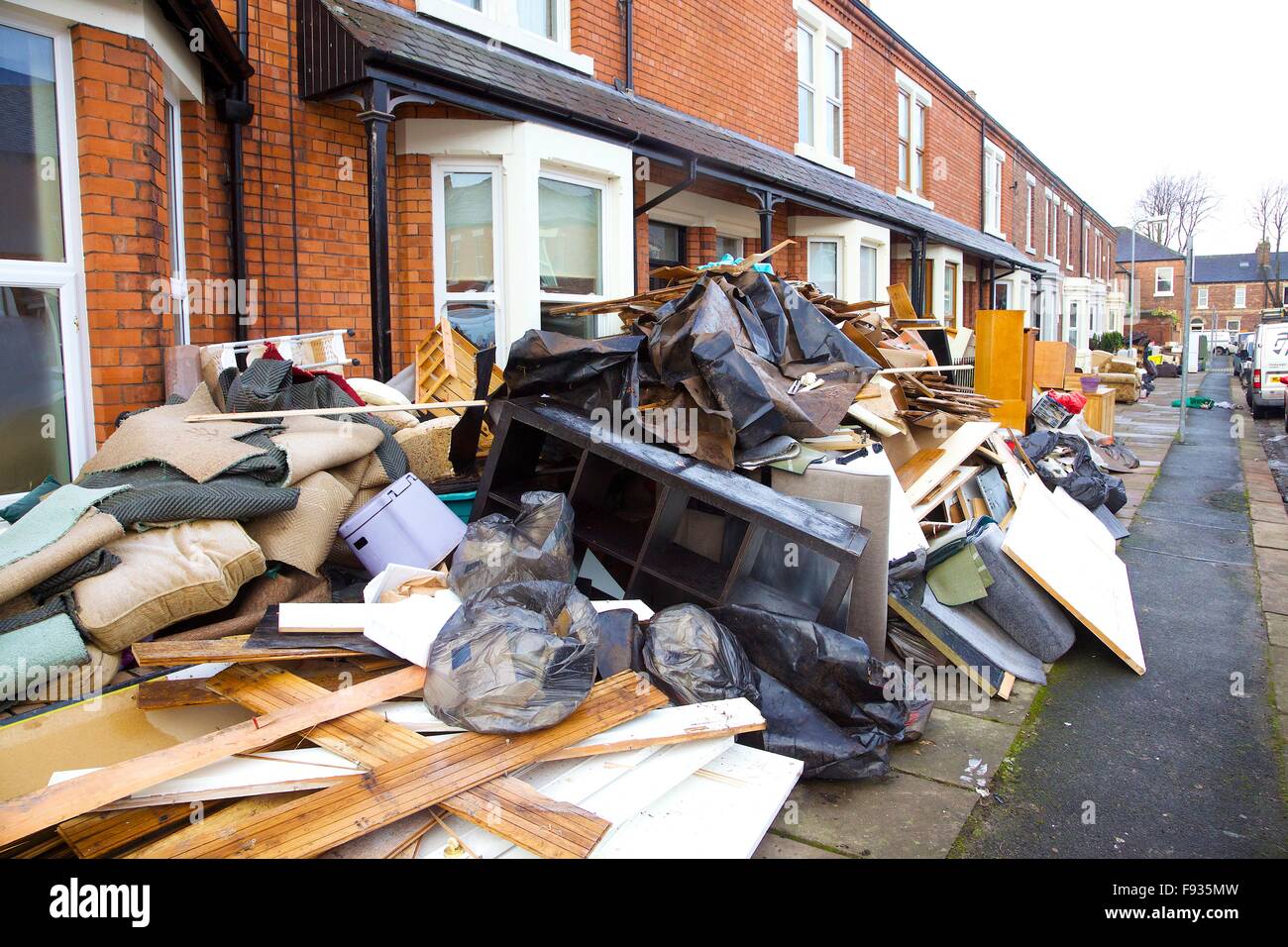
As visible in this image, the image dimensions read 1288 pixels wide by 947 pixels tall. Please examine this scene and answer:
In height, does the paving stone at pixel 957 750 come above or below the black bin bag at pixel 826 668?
below

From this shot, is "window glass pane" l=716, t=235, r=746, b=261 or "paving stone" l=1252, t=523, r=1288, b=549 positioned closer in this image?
"paving stone" l=1252, t=523, r=1288, b=549

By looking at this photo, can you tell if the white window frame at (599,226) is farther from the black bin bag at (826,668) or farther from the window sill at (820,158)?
the window sill at (820,158)

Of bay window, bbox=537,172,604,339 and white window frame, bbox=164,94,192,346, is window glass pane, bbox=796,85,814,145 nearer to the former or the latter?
bay window, bbox=537,172,604,339

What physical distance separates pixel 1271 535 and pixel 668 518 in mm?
6548

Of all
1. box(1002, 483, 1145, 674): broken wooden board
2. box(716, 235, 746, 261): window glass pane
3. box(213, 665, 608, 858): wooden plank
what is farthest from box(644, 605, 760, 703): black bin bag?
box(716, 235, 746, 261): window glass pane

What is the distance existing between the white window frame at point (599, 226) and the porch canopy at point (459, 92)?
0.35 metres

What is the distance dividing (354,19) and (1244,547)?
7914mm

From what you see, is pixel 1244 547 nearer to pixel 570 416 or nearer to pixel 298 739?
pixel 570 416

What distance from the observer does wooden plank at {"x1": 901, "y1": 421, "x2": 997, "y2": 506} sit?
5363 mm

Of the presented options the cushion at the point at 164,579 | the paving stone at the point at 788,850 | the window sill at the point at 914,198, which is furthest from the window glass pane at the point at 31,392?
the window sill at the point at 914,198

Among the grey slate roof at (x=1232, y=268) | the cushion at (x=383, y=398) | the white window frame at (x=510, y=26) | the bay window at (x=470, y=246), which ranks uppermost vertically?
the grey slate roof at (x=1232, y=268)

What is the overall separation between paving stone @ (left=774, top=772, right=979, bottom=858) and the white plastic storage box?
1.99 m

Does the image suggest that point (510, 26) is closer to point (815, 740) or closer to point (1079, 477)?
point (1079, 477)

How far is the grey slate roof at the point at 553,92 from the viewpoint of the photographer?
5.68 m
